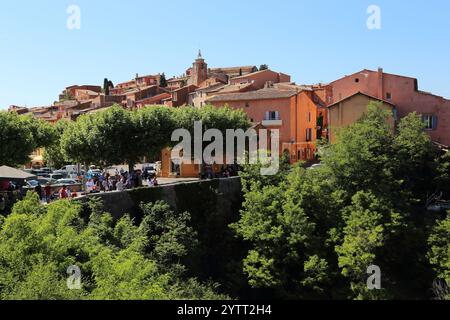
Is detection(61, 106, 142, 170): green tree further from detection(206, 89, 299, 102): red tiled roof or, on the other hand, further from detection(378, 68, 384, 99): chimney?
detection(378, 68, 384, 99): chimney

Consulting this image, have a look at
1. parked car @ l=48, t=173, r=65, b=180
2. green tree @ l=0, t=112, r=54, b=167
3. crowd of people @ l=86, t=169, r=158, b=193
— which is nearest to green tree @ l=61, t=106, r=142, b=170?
green tree @ l=0, t=112, r=54, b=167

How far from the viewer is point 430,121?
41000mm

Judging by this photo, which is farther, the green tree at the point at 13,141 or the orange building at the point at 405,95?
the orange building at the point at 405,95

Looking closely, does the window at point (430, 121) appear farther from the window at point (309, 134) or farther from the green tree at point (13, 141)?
the green tree at point (13, 141)

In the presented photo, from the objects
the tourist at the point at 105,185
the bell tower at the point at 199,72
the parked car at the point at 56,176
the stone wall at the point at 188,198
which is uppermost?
the bell tower at the point at 199,72

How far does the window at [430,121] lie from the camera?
40.9m

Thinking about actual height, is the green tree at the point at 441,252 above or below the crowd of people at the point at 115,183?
below

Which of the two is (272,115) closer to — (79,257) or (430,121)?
(430,121)

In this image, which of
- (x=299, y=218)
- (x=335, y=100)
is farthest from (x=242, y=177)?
(x=335, y=100)

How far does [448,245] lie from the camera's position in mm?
29016

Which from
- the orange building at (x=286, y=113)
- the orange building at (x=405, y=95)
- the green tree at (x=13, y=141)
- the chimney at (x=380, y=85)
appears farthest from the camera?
the orange building at (x=286, y=113)

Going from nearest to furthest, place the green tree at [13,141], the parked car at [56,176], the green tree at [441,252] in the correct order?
the green tree at [441,252] < the green tree at [13,141] < the parked car at [56,176]

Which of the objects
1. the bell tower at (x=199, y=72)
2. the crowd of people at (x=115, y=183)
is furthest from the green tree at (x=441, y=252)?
the bell tower at (x=199, y=72)
